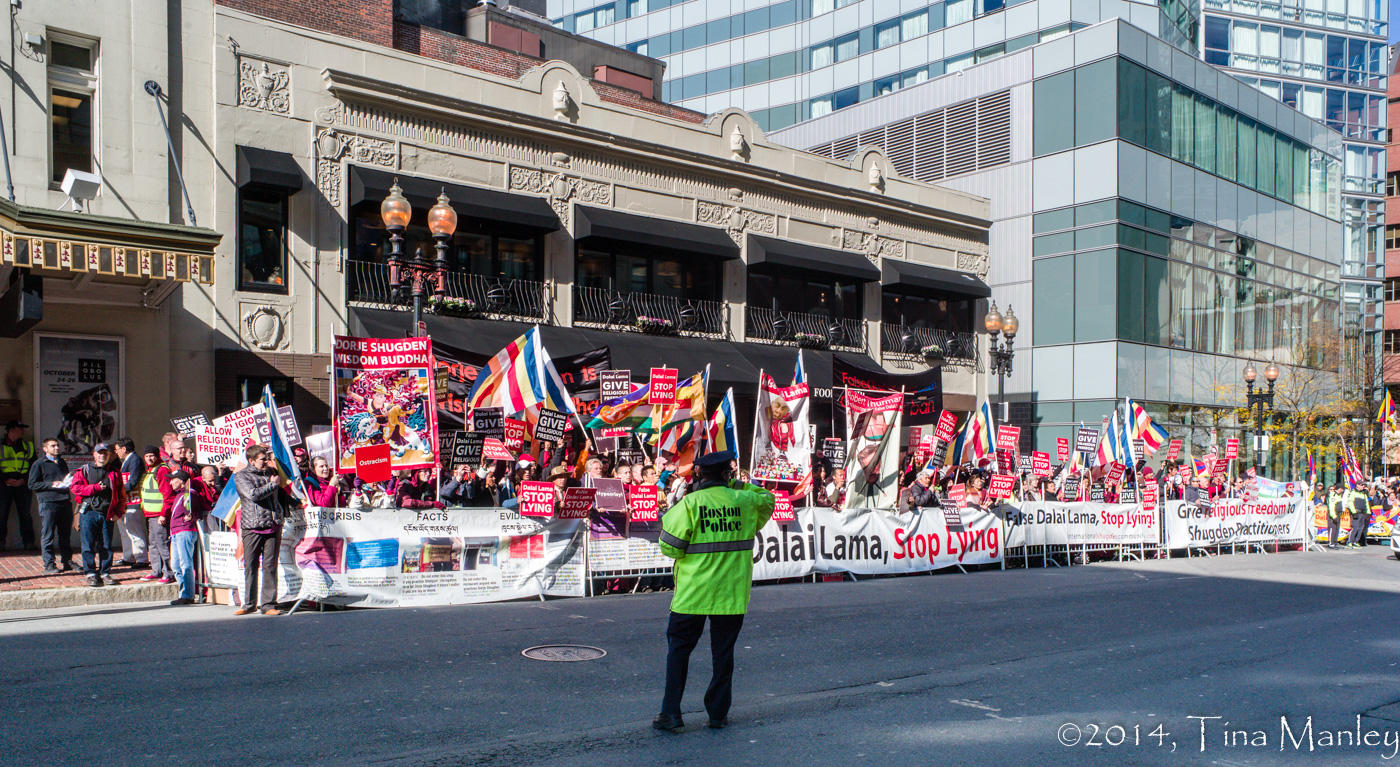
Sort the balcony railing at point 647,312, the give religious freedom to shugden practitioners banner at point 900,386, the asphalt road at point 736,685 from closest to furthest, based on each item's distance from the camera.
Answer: the asphalt road at point 736,685
the give religious freedom to shugden practitioners banner at point 900,386
the balcony railing at point 647,312

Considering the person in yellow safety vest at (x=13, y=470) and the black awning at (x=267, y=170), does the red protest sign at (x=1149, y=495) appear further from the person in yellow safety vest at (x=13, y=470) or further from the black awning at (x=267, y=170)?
the person in yellow safety vest at (x=13, y=470)

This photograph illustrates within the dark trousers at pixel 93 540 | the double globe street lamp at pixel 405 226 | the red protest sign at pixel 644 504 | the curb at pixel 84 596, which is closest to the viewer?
the curb at pixel 84 596

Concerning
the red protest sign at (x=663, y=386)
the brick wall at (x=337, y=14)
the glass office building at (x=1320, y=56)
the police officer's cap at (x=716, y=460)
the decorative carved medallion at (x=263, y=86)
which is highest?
the glass office building at (x=1320, y=56)

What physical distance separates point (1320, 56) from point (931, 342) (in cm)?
5095

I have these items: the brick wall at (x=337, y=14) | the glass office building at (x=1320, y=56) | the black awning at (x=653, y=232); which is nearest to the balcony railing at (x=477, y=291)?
the black awning at (x=653, y=232)

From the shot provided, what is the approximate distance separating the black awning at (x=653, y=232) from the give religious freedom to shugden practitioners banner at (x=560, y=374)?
5.28 meters

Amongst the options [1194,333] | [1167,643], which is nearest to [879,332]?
[1194,333]

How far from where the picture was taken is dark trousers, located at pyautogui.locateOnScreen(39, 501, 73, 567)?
12.9 meters

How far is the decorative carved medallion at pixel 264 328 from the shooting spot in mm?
17391

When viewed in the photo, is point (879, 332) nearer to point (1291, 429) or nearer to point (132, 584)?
point (1291, 429)

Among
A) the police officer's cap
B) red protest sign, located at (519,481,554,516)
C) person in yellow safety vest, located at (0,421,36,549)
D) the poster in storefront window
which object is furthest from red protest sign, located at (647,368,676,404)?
person in yellow safety vest, located at (0,421,36,549)

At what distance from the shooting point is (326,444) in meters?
15.2

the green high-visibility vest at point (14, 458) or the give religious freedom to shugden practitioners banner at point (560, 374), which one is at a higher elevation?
the give religious freedom to shugden practitioners banner at point (560, 374)

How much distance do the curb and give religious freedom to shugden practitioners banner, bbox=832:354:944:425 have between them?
32.1 ft
